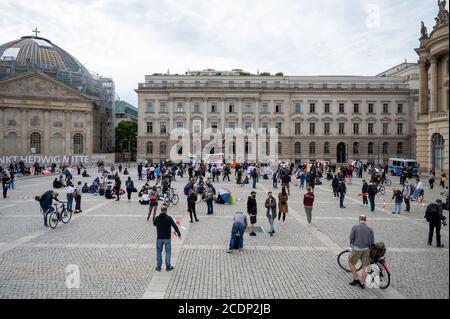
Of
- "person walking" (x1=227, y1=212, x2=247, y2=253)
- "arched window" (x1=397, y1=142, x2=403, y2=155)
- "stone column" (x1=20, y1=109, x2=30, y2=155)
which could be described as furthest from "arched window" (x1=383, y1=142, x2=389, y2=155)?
"person walking" (x1=227, y1=212, x2=247, y2=253)

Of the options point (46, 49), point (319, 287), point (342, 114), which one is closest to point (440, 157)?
point (342, 114)

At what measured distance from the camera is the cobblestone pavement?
842 cm

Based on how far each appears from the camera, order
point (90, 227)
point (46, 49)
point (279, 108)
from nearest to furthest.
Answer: point (90, 227) → point (279, 108) → point (46, 49)

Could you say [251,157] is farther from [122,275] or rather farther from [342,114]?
[122,275]

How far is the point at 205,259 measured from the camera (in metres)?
10.9

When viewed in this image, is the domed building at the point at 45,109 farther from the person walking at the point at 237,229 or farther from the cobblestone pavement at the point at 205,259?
the person walking at the point at 237,229

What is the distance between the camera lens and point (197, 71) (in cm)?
8750

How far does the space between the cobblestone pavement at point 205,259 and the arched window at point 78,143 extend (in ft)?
189

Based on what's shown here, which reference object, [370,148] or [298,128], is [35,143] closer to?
[298,128]

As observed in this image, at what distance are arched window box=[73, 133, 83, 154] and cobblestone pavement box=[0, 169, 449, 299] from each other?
5771 cm

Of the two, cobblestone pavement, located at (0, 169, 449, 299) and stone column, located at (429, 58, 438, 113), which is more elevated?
stone column, located at (429, 58, 438, 113)

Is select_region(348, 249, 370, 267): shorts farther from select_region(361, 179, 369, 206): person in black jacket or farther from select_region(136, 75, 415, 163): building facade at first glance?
select_region(136, 75, 415, 163): building facade
